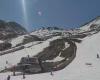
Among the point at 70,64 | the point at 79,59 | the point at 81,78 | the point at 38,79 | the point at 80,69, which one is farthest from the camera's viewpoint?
the point at 79,59

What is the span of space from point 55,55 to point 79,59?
12123mm

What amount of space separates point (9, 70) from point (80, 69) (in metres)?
16.5

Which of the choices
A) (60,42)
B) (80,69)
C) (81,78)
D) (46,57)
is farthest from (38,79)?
(60,42)

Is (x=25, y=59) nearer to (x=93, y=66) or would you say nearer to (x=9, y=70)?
(x=9, y=70)

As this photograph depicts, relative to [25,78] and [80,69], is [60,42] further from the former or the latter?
[25,78]

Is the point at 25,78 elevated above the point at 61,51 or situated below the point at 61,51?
below

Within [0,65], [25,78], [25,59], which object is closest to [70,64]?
[25,59]

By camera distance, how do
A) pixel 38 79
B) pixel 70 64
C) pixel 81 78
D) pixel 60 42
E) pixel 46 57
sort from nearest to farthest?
pixel 81 78, pixel 38 79, pixel 70 64, pixel 46 57, pixel 60 42

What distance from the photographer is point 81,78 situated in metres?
32.5

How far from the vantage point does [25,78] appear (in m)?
36.0

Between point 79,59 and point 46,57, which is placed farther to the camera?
point 46,57

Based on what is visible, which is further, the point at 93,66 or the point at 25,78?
the point at 93,66

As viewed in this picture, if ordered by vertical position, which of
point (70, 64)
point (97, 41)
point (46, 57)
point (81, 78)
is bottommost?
point (81, 78)

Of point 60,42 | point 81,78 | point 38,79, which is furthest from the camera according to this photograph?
point 60,42
